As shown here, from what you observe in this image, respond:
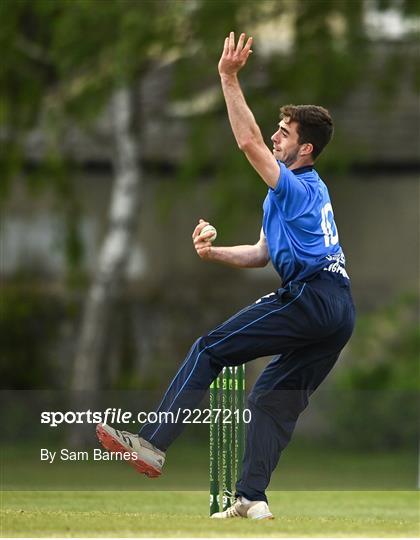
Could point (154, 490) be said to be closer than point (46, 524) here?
No

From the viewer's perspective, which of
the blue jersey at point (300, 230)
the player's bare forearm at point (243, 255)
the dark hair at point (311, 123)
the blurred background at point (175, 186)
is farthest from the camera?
the blurred background at point (175, 186)

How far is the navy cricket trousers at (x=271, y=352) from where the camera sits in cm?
712

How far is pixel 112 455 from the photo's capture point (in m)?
7.20

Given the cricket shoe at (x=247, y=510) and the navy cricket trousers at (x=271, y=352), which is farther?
the cricket shoe at (x=247, y=510)

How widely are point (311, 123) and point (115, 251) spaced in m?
9.68

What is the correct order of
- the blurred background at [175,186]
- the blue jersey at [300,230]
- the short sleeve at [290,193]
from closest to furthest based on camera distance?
the short sleeve at [290,193] < the blue jersey at [300,230] < the blurred background at [175,186]

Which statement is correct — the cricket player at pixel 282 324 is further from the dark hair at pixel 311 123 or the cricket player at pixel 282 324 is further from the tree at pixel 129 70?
the tree at pixel 129 70

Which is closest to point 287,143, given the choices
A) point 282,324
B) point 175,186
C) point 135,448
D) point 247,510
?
point 282,324

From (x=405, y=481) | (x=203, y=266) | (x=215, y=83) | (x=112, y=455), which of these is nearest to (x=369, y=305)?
(x=203, y=266)

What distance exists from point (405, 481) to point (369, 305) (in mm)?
6250

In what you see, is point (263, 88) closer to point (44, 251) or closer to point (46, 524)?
point (44, 251)

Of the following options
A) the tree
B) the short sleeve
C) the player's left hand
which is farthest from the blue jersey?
the tree

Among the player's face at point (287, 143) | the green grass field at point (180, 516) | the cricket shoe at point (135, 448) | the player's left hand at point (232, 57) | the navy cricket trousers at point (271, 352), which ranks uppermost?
the player's left hand at point (232, 57)

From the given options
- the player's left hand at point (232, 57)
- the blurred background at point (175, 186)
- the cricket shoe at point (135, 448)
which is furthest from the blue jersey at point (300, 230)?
the blurred background at point (175, 186)
